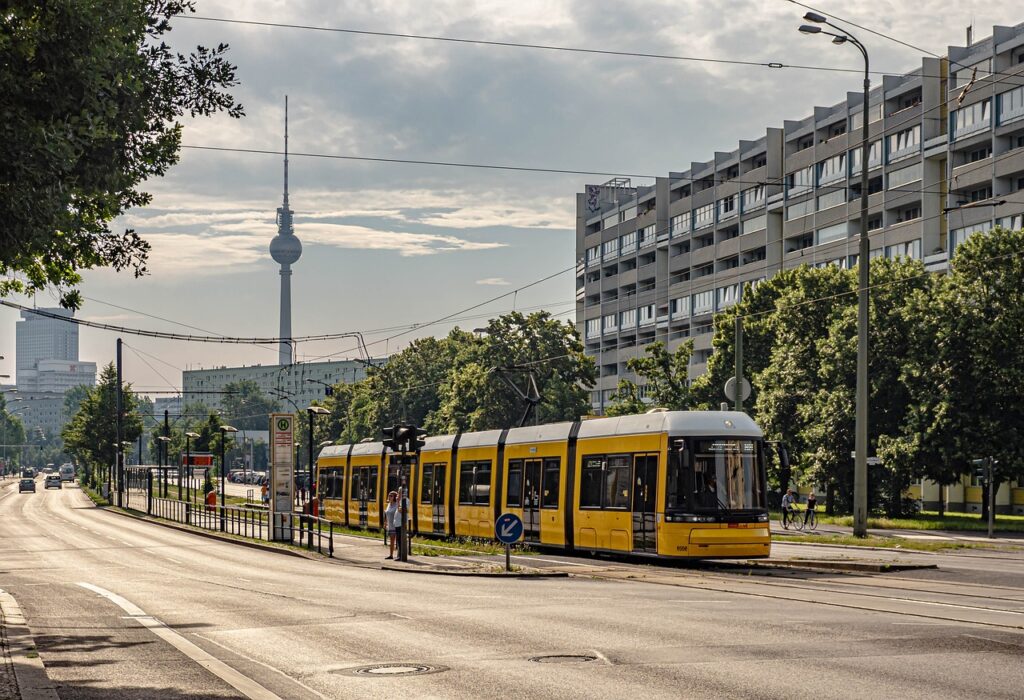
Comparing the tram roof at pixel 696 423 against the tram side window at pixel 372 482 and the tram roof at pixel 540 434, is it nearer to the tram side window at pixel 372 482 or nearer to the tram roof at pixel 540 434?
the tram roof at pixel 540 434

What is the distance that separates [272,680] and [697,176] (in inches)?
4032

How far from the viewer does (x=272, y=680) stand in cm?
1080

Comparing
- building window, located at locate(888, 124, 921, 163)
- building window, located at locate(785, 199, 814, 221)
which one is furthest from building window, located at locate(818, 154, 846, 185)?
building window, located at locate(888, 124, 921, 163)

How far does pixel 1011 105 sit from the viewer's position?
2721 inches

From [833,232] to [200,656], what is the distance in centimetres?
8019

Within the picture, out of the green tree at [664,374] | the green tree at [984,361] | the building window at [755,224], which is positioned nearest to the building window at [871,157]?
the building window at [755,224]

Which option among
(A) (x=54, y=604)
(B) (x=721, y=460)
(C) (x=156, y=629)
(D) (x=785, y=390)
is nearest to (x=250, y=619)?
(C) (x=156, y=629)

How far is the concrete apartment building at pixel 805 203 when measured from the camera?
71.4m

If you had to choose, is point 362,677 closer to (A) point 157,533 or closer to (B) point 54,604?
(B) point 54,604

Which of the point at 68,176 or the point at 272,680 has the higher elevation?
the point at 68,176

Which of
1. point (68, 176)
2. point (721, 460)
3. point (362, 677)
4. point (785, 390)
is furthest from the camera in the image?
point (785, 390)

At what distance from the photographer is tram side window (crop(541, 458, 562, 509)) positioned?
2945cm

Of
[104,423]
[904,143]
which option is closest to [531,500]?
[904,143]

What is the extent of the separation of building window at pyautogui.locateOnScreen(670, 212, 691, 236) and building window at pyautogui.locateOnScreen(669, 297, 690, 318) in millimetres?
6045
